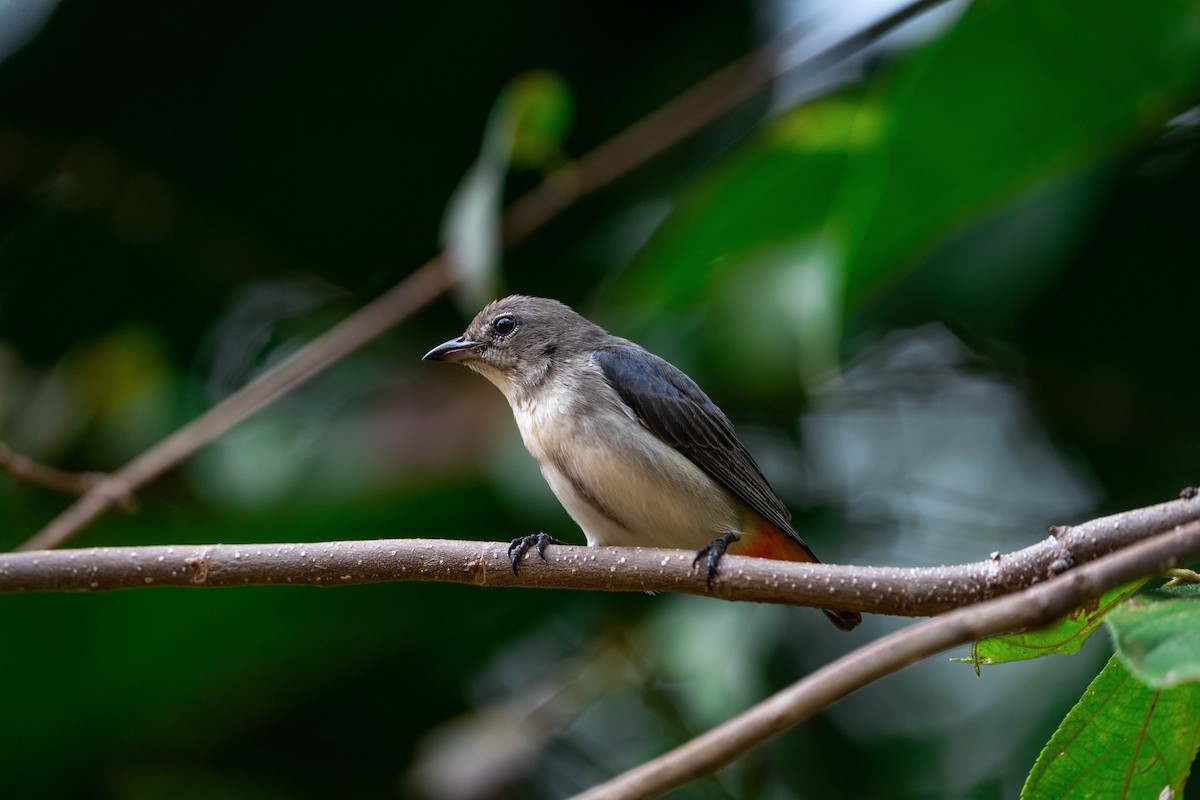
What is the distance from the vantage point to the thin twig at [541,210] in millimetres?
3982

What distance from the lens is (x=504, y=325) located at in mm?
4133

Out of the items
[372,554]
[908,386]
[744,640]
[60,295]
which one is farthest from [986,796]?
[60,295]

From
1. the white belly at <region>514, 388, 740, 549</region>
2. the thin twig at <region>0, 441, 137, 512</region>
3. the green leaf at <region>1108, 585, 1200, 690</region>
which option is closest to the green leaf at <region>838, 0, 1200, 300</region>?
the white belly at <region>514, 388, 740, 549</region>

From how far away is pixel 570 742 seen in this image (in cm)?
476

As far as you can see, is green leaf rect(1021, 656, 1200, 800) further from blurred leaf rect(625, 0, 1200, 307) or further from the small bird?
blurred leaf rect(625, 0, 1200, 307)

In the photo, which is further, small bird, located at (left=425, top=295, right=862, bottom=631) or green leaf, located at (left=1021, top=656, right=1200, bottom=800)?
small bird, located at (left=425, top=295, right=862, bottom=631)

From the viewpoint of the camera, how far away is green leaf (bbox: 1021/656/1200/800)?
6.26 feet

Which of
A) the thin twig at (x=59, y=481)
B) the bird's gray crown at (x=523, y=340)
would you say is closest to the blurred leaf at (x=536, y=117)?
the bird's gray crown at (x=523, y=340)

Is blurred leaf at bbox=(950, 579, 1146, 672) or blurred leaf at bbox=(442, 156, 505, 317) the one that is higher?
blurred leaf at bbox=(442, 156, 505, 317)

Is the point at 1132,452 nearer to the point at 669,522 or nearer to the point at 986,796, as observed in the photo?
the point at 986,796

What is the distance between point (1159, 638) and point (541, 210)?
Answer: 3188 mm

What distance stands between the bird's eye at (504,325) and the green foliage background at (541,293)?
43cm

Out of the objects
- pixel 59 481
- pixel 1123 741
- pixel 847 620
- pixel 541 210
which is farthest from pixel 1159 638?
pixel 541 210

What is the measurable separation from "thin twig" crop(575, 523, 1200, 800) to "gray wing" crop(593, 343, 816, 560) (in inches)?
81.2
